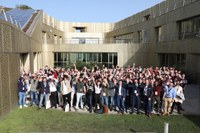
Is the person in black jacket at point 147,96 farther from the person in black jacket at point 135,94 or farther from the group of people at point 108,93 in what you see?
the person in black jacket at point 135,94

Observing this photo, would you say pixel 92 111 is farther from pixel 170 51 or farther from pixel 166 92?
pixel 170 51

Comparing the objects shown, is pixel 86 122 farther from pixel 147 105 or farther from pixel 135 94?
pixel 147 105

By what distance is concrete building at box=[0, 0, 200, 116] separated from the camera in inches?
513

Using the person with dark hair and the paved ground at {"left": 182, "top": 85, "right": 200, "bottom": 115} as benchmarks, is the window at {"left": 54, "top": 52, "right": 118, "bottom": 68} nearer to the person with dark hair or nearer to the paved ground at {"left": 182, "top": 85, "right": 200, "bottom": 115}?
the paved ground at {"left": 182, "top": 85, "right": 200, "bottom": 115}

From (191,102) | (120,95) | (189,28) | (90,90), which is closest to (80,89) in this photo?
(90,90)

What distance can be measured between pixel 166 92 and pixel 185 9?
16344 millimetres

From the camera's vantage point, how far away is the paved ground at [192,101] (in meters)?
13.0

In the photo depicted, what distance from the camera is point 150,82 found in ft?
39.9

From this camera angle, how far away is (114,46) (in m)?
34.3

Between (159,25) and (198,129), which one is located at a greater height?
(159,25)

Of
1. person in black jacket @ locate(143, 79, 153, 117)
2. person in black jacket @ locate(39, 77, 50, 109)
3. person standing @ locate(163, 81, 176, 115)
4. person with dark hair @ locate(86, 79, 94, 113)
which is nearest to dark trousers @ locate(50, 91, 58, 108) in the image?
person in black jacket @ locate(39, 77, 50, 109)

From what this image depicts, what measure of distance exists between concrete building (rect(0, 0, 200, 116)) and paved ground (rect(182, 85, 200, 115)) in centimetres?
334

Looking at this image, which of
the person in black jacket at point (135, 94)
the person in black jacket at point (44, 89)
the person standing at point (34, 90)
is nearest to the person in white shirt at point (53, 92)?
the person in black jacket at point (44, 89)

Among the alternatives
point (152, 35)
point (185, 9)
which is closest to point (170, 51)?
point (185, 9)
